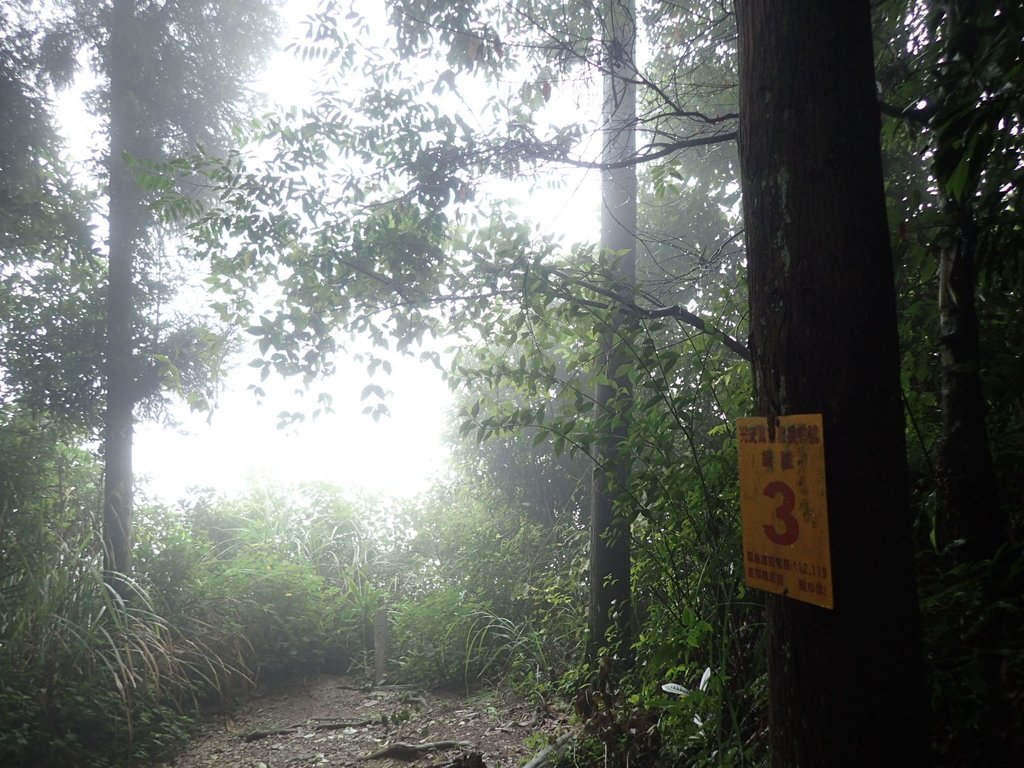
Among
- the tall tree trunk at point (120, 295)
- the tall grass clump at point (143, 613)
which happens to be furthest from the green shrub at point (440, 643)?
the tall tree trunk at point (120, 295)

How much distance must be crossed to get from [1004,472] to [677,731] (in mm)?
1589

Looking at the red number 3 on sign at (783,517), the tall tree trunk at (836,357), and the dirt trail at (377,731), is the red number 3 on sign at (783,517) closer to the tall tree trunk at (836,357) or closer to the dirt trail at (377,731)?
the tall tree trunk at (836,357)

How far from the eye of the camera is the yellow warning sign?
1.46 m

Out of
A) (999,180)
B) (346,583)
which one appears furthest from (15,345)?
(999,180)

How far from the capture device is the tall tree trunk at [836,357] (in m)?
1.43

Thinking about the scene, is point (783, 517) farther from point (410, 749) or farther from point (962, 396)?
point (410, 749)

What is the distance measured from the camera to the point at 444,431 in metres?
9.08

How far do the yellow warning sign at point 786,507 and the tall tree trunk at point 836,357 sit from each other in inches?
1.1

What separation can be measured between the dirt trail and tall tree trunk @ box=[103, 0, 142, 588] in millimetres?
1823

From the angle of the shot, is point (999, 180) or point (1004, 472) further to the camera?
point (1004, 472)

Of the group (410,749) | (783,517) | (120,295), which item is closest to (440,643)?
(410,749)

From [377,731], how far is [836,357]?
4581 mm

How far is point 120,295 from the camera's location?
6098 mm

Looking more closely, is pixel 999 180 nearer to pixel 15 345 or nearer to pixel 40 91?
pixel 15 345
